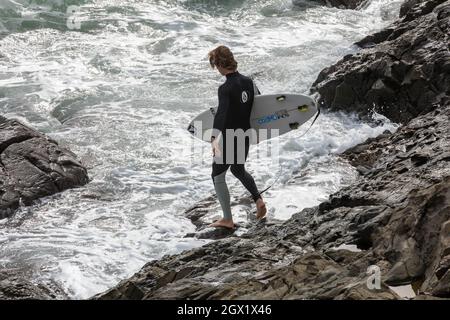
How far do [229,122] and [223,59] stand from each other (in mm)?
588

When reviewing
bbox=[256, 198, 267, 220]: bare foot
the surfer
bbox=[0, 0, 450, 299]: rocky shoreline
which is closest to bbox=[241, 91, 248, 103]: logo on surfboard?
the surfer

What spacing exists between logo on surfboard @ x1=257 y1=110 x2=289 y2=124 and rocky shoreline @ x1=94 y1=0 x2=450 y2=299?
108cm

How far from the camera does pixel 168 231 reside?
21.7 feet

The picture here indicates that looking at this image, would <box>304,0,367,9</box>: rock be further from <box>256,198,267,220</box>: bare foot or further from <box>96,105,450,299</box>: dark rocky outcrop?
<box>256,198,267,220</box>: bare foot

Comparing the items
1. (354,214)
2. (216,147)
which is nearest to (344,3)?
(216,147)

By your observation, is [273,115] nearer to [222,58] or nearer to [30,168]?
[222,58]

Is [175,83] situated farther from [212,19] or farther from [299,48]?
[212,19]

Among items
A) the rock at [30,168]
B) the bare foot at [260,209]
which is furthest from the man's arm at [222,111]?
the rock at [30,168]

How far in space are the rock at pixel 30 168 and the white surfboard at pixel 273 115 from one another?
6.27 feet

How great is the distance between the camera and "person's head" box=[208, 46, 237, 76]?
18.7 ft

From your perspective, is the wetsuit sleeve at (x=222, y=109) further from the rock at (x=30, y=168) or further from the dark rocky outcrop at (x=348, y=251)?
the rock at (x=30, y=168)

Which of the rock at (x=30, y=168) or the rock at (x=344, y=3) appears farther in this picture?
the rock at (x=344, y=3)

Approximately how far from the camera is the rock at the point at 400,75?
8.20 metres

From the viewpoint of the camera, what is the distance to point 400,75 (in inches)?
335
